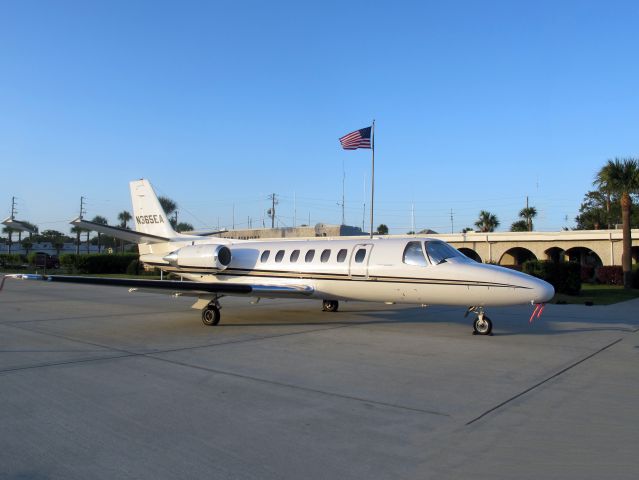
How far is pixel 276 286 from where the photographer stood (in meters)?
14.4

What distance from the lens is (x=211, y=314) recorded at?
13.8 meters

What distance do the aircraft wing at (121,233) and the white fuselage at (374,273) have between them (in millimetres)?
1376

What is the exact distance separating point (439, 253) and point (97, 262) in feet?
153

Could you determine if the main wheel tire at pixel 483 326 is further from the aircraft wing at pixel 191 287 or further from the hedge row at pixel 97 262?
the hedge row at pixel 97 262

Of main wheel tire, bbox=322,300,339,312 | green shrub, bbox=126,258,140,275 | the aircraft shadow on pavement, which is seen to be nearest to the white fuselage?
the aircraft shadow on pavement

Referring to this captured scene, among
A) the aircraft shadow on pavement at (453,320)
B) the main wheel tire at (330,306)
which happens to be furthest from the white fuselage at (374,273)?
the main wheel tire at (330,306)

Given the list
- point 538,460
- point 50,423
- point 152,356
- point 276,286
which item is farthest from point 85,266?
point 538,460

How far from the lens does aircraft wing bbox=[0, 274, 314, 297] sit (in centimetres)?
1195

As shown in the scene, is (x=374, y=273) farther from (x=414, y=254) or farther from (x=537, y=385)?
(x=537, y=385)

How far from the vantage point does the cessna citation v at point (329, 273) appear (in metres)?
11.5

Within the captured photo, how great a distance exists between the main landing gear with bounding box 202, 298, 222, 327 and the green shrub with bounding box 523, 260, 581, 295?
57.2ft

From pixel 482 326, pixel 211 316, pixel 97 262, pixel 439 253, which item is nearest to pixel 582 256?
pixel 482 326

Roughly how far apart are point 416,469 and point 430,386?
2.97 meters

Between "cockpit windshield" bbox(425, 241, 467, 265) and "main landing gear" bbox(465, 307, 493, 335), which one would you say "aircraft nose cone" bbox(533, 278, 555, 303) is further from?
"cockpit windshield" bbox(425, 241, 467, 265)
